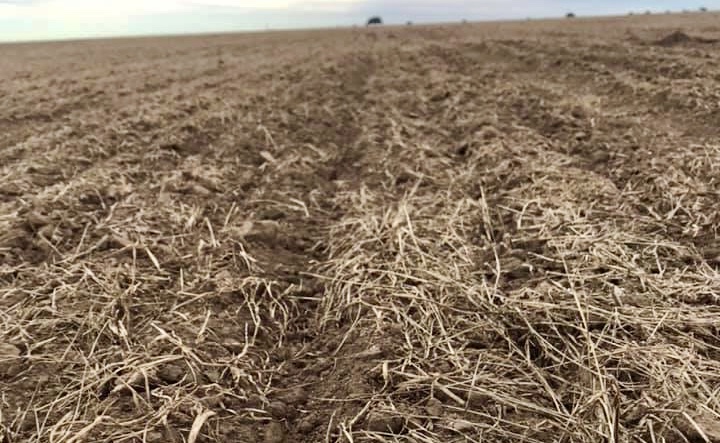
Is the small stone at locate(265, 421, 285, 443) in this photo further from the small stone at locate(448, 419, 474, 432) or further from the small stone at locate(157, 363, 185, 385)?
the small stone at locate(448, 419, 474, 432)

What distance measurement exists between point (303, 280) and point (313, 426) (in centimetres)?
127

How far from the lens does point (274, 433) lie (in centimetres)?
233

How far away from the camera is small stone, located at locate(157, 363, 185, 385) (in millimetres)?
2555

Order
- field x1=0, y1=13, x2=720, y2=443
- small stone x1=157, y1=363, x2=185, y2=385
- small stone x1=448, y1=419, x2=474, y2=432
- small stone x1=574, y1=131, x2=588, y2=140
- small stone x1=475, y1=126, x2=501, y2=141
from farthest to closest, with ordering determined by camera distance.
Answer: small stone x1=475, y1=126, x2=501, y2=141 < small stone x1=574, y1=131, x2=588, y2=140 < small stone x1=157, y1=363, x2=185, y2=385 < field x1=0, y1=13, x2=720, y2=443 < small stone x1=448, y1=419, x2=474, y2=432

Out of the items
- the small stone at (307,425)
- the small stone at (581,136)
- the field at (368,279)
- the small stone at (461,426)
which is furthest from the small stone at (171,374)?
the small stone at (581,136)

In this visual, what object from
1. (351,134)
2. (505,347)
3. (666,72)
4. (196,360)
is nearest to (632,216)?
(505,347)

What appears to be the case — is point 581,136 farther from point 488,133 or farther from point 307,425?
point 307,425

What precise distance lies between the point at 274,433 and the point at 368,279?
125cm

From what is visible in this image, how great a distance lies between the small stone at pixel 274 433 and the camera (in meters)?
2.30

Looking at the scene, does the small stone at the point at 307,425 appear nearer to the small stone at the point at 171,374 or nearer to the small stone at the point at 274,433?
the small stone at the point at 274,433

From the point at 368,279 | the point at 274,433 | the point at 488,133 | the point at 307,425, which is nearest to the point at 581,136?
the point at 488,133

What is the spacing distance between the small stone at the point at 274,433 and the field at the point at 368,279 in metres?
0.01

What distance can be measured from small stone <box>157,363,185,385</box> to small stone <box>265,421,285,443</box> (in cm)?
49

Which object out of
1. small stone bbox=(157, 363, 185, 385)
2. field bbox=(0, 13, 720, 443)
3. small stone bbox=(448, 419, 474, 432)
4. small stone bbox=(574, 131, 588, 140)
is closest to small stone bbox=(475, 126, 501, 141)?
field bbox=(0, 13, 720, 443)
